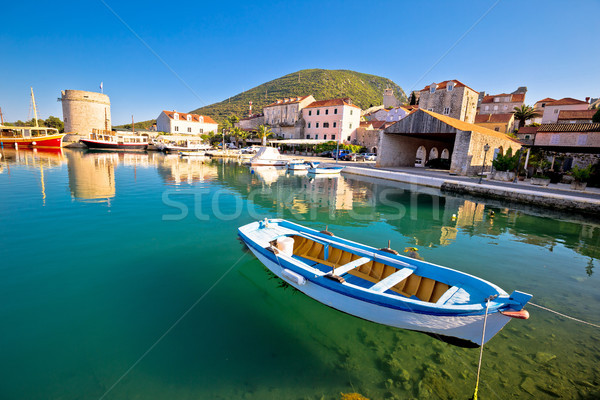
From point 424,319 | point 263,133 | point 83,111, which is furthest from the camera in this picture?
point 83,111

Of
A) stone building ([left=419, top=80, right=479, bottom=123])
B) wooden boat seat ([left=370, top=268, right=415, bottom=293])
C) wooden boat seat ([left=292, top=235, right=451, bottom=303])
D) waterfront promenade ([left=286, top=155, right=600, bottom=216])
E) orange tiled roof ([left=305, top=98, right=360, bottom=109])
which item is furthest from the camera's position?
orange tiled roof ([left=305, top=98, right=360, bottom=109])

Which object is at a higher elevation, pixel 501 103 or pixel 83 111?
pixel 501 103

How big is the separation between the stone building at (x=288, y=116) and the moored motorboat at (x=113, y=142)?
1251 inches

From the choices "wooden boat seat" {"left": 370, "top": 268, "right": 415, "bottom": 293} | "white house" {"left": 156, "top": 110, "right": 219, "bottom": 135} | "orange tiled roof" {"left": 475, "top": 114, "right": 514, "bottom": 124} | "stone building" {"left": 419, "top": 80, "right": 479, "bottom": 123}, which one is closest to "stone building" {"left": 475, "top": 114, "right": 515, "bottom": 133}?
"orange tiled roof" {"left": 475, "top": 114, "right": 514, "bottom": 124}

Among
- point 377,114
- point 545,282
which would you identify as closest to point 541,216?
point 545,282

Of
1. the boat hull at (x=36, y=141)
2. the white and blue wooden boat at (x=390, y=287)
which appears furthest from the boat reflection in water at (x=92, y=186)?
the boat hull at (x=36, y=141)

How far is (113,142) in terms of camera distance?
2469 inches

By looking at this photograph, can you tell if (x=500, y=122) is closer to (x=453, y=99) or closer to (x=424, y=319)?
(x=453, y=99)

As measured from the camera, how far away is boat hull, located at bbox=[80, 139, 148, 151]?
60375 mm

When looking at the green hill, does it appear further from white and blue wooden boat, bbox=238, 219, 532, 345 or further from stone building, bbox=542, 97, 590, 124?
white and blue wooden boat, bbox=238, 219, 532, 345

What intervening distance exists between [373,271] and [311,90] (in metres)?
121

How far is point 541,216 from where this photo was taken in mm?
15445

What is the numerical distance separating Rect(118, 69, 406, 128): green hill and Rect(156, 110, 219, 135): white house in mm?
44715

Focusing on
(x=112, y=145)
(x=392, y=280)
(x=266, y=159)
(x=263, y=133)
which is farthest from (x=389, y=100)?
(x=392, y=280)
